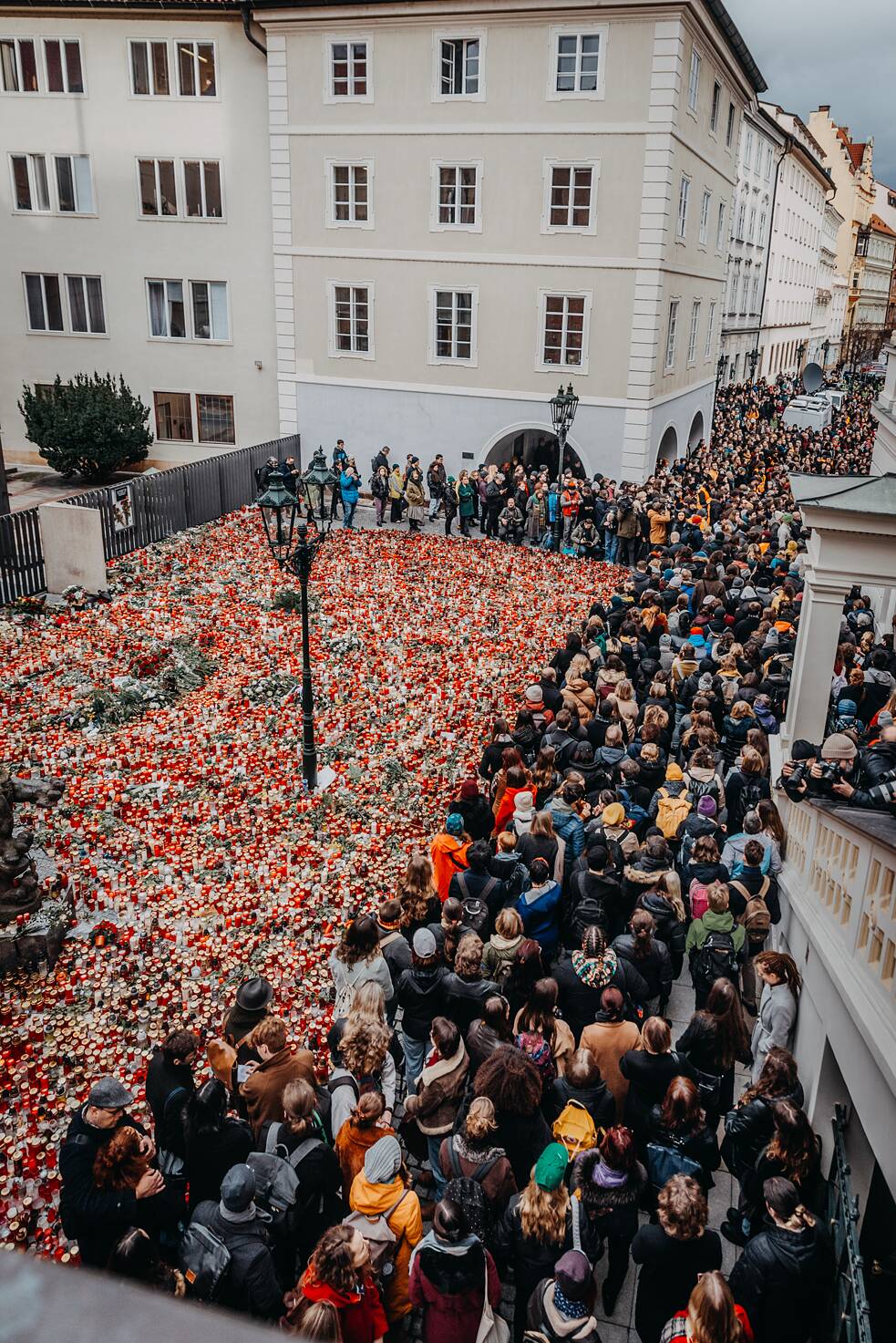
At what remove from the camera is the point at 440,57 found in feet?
82.0

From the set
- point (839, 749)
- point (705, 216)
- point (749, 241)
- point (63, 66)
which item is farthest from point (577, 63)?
point (749, 241)

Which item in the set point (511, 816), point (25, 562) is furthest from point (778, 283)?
point (511, 816)

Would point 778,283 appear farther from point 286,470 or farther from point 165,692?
point 165,692

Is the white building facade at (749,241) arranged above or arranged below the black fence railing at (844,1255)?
above

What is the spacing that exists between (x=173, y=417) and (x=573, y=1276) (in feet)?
99.5

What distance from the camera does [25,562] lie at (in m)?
18.0

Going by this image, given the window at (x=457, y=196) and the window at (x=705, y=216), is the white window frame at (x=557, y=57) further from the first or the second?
the window at (x=705, y=216)

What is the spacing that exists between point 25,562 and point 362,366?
531 inches

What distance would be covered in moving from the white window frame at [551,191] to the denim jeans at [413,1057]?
23271 mm

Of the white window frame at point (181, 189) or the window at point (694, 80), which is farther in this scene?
the white window frame at point (181, 189)

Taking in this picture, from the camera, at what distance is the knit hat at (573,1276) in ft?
13.7

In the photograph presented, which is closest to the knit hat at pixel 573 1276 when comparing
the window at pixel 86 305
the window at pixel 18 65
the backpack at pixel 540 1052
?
the backpack at pixel 540 1052

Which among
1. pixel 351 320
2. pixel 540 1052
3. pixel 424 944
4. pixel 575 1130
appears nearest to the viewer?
pixel 575 1130

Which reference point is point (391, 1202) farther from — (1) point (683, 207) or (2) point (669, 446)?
→ (2) point (669, 446)
